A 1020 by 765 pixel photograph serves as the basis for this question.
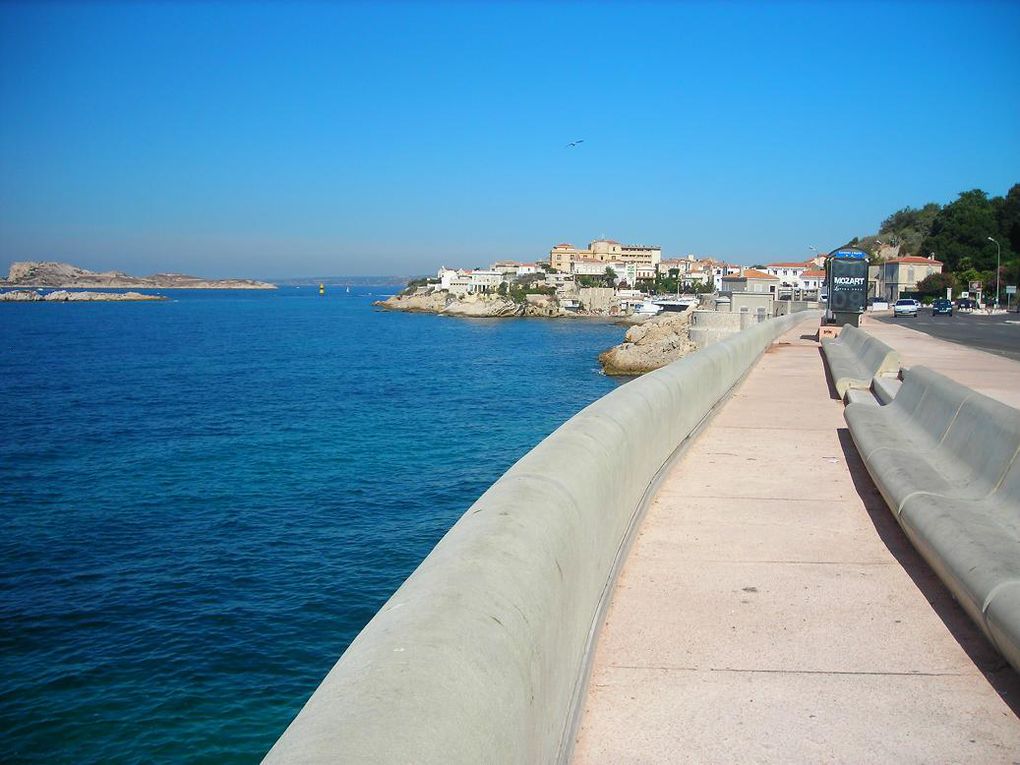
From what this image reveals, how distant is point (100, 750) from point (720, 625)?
8917mm

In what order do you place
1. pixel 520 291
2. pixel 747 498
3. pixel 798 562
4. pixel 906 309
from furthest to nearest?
pixel 520 291, pixel 906 309, pixel 747 498, pixel 798 562

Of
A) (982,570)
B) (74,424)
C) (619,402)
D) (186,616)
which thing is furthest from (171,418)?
(982,570)

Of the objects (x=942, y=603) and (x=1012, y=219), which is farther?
(x=1012, y=219)

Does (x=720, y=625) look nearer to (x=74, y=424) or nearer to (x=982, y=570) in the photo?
(x=982, y=570)

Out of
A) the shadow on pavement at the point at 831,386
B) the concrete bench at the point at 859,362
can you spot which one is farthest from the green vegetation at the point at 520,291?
the shadow on pavement at the point at 831,386

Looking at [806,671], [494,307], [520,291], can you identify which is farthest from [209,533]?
[520,291]

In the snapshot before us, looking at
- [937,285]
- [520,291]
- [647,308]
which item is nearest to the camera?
[937,285]

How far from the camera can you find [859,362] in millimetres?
15711

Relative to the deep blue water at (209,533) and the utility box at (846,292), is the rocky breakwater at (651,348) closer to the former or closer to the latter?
the deep blue water at (209,533)

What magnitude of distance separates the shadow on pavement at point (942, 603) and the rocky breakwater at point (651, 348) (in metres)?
40.3

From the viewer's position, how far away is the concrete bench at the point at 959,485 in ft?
13.3

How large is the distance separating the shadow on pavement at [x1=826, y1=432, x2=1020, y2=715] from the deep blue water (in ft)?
24.0

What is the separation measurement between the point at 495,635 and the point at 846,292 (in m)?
32.2

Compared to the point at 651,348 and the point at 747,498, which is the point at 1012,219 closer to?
the point at 651,348
